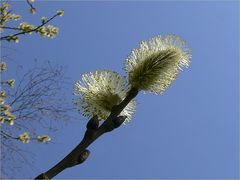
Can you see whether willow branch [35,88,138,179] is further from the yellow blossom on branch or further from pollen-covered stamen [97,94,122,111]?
the yellow blossom on branch

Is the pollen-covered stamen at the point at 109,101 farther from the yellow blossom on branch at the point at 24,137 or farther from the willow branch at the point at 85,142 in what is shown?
the yellow blossom on branch at the point at 24,137

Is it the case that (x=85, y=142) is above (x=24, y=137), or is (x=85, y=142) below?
below

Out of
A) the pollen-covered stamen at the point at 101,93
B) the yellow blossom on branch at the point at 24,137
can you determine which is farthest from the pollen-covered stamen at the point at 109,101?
the yellow blossom on branch at the point at 24,137

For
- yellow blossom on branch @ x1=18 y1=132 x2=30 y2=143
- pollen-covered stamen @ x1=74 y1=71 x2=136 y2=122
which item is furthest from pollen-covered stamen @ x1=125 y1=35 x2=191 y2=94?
yellow blossom on branch @ x1=18 y1=132 x2=30 y2=143

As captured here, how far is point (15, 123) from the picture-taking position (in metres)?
4.42

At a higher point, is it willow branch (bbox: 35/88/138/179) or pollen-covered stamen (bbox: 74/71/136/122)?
pollen-covered stamen (bbox: 74/71/136/122)

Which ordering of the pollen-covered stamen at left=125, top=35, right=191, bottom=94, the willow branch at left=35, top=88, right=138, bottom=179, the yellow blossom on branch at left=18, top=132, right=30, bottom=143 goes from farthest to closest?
the yellow blossom on branch at left=18, top=132, right=30, bottom=143 → the pollen-covered stamen at left=125, top=35, right=191, bottom=94 → the willow branch at left=35, top=88, right=138, bottom=179

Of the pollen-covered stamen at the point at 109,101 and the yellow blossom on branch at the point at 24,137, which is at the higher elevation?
the pollen-covered stamen at the point at 109,101

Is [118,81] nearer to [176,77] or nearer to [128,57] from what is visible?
[128,57]

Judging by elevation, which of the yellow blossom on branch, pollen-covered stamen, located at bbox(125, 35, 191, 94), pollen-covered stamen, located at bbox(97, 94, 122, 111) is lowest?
the yellow blossom on branch

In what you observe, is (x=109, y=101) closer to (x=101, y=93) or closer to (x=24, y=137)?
(x=101, y=93)

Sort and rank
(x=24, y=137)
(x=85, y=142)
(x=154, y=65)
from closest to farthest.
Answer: (x=85, y=142) → (x=154, y=65) → (x=24, y=137)

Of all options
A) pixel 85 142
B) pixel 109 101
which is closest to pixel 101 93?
pixel 109 101

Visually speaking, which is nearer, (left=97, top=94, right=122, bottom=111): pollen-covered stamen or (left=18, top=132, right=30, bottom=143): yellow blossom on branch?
(left=97, top=94, right=122, bottom=111): pollen-covered stamen
